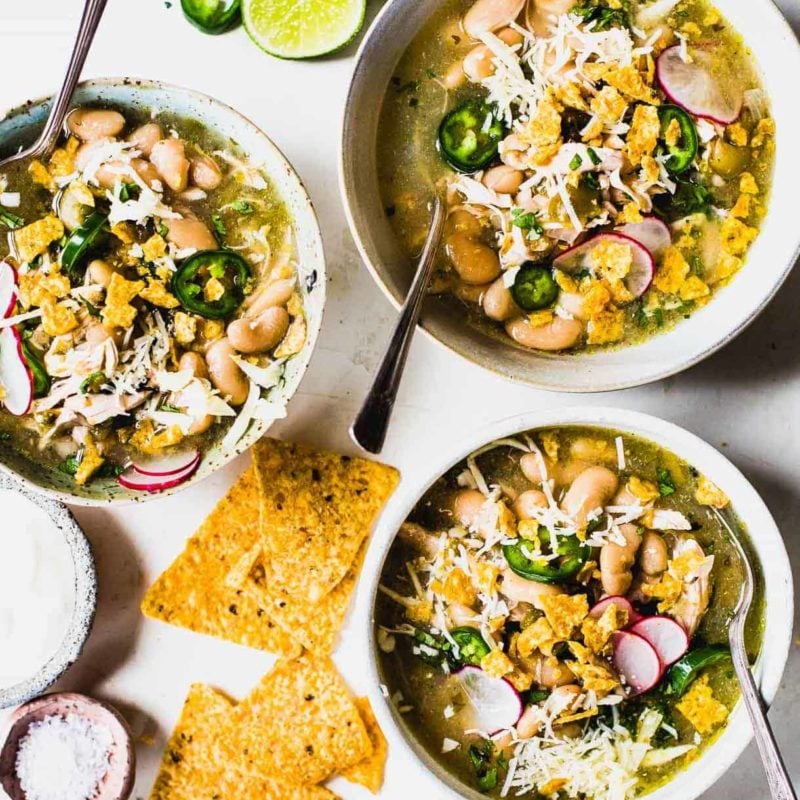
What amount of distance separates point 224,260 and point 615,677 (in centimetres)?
130

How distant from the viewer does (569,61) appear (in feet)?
7.09

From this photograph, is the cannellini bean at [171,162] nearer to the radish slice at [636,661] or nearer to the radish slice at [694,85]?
the radish slice at [694,85]

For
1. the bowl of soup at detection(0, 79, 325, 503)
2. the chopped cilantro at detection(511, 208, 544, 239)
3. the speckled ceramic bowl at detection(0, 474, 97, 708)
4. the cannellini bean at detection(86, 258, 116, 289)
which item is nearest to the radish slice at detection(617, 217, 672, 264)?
the chopped cilantro at detection(511, 208, 544, 239)

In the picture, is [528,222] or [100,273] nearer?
[528,222]

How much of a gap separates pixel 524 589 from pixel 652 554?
308 millimetres

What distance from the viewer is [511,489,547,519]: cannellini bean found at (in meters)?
2.28

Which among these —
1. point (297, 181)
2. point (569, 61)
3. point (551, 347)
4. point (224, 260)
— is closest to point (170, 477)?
point (224, 260)

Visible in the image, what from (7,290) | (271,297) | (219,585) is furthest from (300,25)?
(219,585)

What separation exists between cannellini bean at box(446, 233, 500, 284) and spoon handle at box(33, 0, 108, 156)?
35.3 inches

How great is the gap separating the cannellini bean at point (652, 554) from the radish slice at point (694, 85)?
94cm

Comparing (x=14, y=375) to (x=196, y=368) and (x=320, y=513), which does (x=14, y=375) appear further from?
(x=320, y=513)

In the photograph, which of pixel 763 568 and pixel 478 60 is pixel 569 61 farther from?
pixel 763 568

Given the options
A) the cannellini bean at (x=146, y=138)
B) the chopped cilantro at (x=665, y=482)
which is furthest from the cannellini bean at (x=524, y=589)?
the cannellini bean at (x=146, y=138)

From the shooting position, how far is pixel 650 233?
219 centimetres
